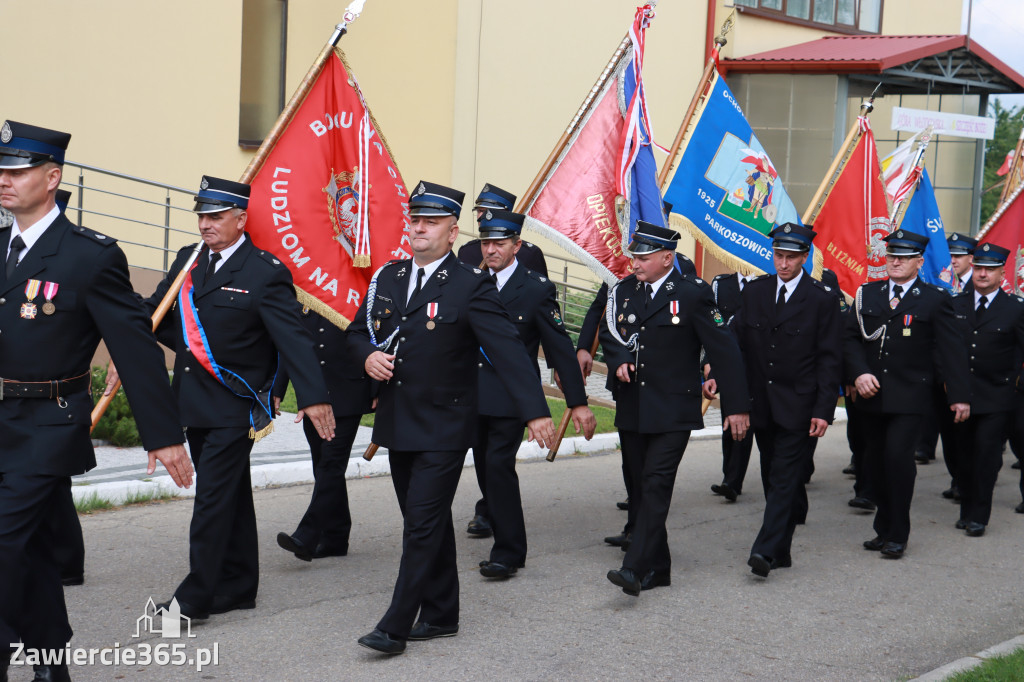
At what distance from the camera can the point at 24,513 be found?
4242mm

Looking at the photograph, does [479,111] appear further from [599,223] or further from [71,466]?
[71,466]

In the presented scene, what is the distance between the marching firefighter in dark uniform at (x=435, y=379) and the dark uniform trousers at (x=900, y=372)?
345 centimetres

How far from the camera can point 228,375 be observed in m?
5.68

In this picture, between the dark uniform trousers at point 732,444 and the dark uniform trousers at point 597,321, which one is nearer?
the dark uniform trousers at point 597,321

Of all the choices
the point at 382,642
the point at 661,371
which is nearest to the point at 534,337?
the point at 661,371

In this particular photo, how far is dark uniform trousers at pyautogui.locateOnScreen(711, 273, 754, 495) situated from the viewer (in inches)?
378

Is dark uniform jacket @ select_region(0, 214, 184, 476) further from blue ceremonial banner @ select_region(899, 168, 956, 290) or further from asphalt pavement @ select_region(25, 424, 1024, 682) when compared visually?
blue ceremonial banner @ select_region(899, 168, 956, 290)

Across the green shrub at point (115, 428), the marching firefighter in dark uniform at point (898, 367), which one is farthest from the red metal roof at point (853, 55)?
the green shrub at point (115, 428)

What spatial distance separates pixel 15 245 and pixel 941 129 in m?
20.3

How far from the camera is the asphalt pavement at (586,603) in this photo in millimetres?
5273

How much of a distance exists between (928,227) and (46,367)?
33.6 feet

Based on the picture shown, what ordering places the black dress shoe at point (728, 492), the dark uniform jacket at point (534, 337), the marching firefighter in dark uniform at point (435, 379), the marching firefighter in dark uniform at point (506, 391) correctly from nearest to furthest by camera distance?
the marching firefighter in dark uniform at point (435, 379), the marching firefighter in dark uniform at point (506, 391), the dark uniform jacket at point (534, 337), the black dress shoe at point (728, 492)

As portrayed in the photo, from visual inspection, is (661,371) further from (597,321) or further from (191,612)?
(191,612)

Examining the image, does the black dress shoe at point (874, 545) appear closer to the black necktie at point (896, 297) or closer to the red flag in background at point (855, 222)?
the black necktie at point (896, 297)
